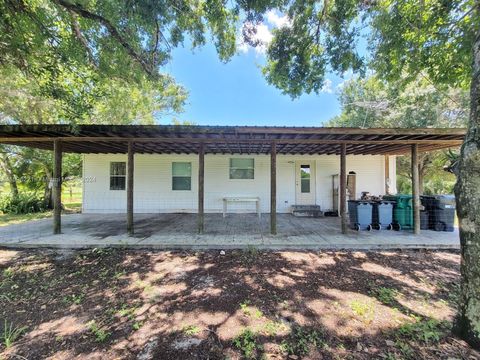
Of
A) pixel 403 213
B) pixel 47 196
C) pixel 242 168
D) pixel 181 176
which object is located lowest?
pixel 403 213

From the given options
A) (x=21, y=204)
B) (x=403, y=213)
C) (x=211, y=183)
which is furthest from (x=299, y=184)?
(x=21, y=204)

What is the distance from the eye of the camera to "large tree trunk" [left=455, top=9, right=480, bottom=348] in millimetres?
2031

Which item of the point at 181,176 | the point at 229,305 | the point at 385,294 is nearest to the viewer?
the point at 229,305

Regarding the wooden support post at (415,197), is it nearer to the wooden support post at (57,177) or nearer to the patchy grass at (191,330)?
the patchy grass at (191,330)

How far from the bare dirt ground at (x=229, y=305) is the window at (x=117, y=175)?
556cm

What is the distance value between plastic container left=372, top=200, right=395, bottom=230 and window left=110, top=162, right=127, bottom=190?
9.62m

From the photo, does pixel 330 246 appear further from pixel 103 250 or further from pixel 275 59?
pixel 275 59

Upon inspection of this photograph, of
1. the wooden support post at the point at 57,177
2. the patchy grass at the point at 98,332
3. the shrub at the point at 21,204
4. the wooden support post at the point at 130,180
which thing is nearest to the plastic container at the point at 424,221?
the patchy grass at the point at 98,332

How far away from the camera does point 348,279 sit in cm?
369

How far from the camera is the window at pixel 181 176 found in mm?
10172

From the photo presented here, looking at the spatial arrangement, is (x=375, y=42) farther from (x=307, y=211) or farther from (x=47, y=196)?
(x=47, y=196)

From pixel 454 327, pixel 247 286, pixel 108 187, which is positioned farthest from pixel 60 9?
pixel 454 327

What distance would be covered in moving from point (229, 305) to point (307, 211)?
275 inches

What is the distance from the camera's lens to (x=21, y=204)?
36.6 feet
